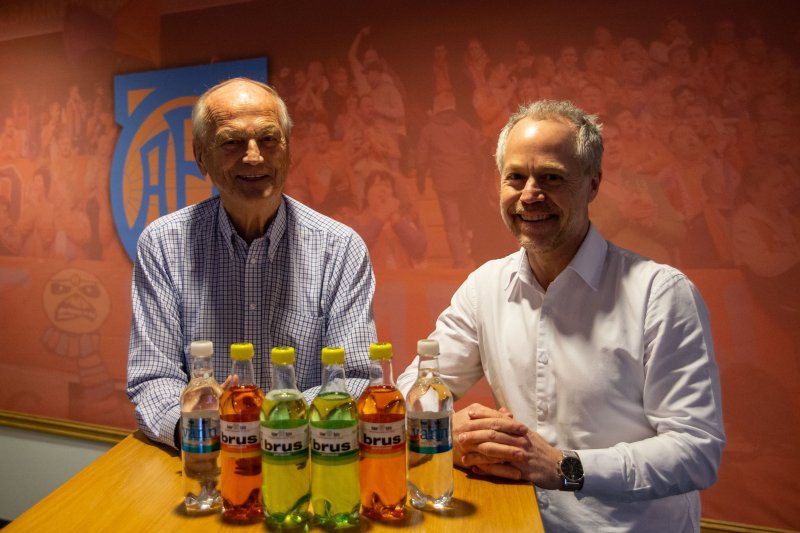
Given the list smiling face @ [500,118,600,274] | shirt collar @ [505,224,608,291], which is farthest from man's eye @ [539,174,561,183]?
shirt collar @ [505,224,608,291]

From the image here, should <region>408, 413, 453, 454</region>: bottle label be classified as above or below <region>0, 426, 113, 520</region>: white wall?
above

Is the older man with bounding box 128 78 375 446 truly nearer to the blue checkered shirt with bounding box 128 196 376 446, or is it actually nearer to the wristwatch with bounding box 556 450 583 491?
the blue checkered shirt with bounding box 128 196 376 446

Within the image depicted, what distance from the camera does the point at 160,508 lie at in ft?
3.39

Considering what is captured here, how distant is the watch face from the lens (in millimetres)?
1239

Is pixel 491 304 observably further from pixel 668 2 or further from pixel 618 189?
pixel 668 2

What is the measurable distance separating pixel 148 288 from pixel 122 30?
7.27 ft

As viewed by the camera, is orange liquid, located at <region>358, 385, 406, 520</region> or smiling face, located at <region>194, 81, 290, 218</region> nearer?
orange liquid, located at <region>358, 385, 406, 520</region>

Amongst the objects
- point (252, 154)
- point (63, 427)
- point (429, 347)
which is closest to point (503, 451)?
point (429, 347)

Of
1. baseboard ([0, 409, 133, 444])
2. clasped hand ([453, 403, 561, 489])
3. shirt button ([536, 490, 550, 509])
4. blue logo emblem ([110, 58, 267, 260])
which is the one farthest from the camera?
baseboard ([0, 409, 133, 444])

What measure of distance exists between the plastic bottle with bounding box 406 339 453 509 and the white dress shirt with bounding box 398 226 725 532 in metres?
0.39

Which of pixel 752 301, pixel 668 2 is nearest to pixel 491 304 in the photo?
pixel 752 301

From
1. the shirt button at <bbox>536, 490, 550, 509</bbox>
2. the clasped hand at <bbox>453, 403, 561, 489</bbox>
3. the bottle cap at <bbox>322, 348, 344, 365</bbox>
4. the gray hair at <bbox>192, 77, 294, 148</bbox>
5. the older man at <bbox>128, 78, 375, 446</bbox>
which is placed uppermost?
the gray hair at <bbox>192, 77, 294, 148</bbox>

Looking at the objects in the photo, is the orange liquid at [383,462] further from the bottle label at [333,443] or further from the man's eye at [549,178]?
the man's eye at [549,178]

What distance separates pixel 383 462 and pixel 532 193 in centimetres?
81
